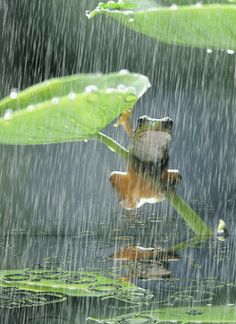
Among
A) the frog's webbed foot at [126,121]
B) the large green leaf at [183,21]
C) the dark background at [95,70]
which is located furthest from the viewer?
the dark background at [95,70]

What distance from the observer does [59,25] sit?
5.63 feet

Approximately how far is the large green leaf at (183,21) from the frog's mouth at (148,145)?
0.06m

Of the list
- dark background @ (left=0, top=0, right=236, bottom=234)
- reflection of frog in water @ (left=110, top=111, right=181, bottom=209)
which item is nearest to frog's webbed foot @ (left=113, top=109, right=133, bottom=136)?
reflection of frog in water @ (left=110, top=111, right=181, bottom=209)

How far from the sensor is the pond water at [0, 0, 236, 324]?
1.28 feet

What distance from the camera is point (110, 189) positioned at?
1460mm

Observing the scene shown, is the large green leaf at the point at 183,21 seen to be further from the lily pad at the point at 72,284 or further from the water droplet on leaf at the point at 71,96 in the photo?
the lily pad at the point at 72,284

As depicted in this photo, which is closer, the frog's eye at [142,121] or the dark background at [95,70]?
the frog's eye at [142,121]

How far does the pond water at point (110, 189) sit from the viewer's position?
1.28 ft

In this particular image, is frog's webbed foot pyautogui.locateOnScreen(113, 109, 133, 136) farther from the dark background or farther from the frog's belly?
the dark background

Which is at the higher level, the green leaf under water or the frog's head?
the frog's head

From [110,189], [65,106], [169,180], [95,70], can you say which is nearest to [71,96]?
[65,106]

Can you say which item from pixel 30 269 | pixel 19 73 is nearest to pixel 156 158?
pixel 30 269

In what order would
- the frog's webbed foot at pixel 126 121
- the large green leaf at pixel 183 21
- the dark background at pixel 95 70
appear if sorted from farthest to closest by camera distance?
the dark background at pixel 95 70 → the frog's webbed foot at pixel 126 121 → the large green leaf at pixel 183 21

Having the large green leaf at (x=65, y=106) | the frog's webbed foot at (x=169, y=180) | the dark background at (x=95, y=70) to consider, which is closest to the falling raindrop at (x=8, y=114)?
the large green leaf at (x=65, y=106)
